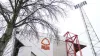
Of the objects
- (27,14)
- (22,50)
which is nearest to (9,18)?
(27,14)

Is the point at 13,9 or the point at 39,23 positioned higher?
the point at 13,9

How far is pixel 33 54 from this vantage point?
60.6ft

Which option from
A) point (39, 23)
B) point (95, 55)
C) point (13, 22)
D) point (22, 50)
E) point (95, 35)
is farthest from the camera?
point (95, 35)

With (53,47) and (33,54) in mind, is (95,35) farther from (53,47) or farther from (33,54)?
(33,54)

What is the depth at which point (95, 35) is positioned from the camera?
20.7m

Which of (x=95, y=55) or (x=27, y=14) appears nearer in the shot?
(x=27, y=14)

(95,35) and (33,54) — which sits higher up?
(95,35)

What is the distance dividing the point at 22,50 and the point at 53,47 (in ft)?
22.2

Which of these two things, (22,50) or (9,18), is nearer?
(9,18)

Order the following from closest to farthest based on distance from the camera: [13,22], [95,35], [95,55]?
[13,22] < [95,55] < [95,35]

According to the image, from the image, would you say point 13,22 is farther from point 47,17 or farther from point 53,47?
point 53,47

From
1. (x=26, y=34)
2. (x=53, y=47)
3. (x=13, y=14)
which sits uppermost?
(x=53, y=47)

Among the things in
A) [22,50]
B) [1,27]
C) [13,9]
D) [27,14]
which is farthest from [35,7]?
[22,50]

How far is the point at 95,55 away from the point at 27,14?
12962mm
